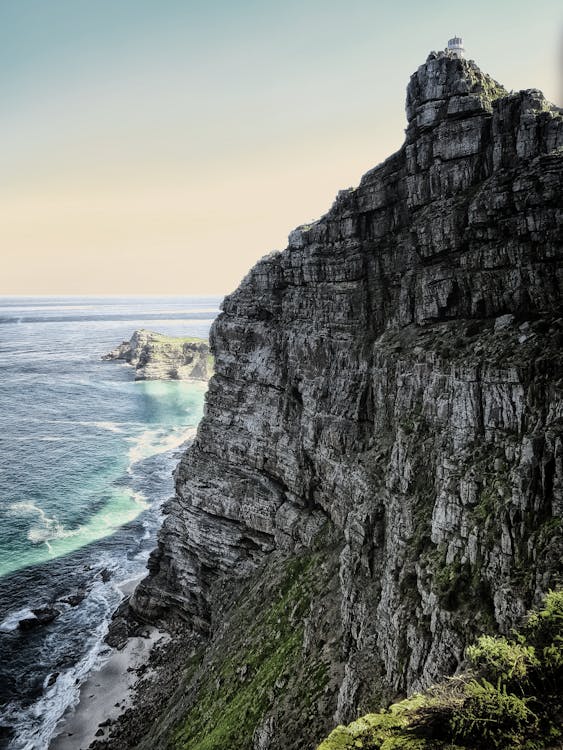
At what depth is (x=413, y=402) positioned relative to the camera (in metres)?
40.9

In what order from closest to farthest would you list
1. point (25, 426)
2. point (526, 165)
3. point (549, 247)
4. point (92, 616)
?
point (549, 247) < point (526, 165) < point (92, 616) < point (25, 426)

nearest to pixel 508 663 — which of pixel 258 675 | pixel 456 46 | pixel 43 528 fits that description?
pixel 258 675

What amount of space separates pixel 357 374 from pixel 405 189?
17953 mm

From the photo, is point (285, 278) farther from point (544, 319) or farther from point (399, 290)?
point (544, 319)

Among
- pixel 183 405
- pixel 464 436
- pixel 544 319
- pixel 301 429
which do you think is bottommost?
pixel 183 405

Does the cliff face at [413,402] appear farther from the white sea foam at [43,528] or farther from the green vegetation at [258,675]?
the white sea foam at [43,528]

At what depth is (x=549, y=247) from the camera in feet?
109

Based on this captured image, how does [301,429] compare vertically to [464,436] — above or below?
below

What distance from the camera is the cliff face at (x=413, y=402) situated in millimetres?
29594

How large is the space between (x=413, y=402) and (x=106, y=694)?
5485 centimetres

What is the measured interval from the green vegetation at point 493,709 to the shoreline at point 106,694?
55.7 m

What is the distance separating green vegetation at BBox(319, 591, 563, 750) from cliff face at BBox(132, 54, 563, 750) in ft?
23.9

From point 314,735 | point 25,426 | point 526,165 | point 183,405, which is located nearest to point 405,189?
point 526,165

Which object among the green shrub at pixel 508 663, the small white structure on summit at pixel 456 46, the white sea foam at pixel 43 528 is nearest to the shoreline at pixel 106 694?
the white sea foam at pixel 43 528
